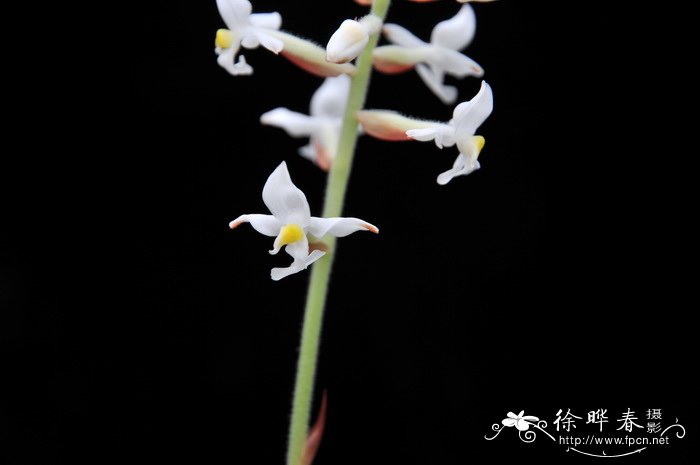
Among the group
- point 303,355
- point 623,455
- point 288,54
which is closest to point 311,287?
point 303,355

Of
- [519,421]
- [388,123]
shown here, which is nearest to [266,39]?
[388,123]

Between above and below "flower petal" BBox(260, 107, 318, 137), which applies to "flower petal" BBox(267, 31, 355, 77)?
below

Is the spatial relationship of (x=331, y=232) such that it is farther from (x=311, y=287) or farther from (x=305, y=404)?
(x=305, y=404)

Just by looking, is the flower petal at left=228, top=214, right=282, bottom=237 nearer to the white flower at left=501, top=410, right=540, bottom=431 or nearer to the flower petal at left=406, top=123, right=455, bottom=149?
the flower petal at left=406, top=123, right=455, bottom=149

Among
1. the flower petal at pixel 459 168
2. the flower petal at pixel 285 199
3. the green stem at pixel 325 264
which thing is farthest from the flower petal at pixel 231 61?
the flower petal at pixel 459 168

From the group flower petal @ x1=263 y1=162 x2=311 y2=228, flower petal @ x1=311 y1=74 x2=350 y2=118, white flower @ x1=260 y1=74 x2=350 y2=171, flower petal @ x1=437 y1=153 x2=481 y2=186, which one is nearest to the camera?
flower petal @ x1=263 y1=162 x2=311 y2=228

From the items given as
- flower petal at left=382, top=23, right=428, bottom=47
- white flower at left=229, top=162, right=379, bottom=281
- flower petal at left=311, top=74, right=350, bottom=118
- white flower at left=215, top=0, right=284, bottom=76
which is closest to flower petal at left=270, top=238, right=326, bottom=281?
white flower at left=229, top=162, right=379, bottom=281
